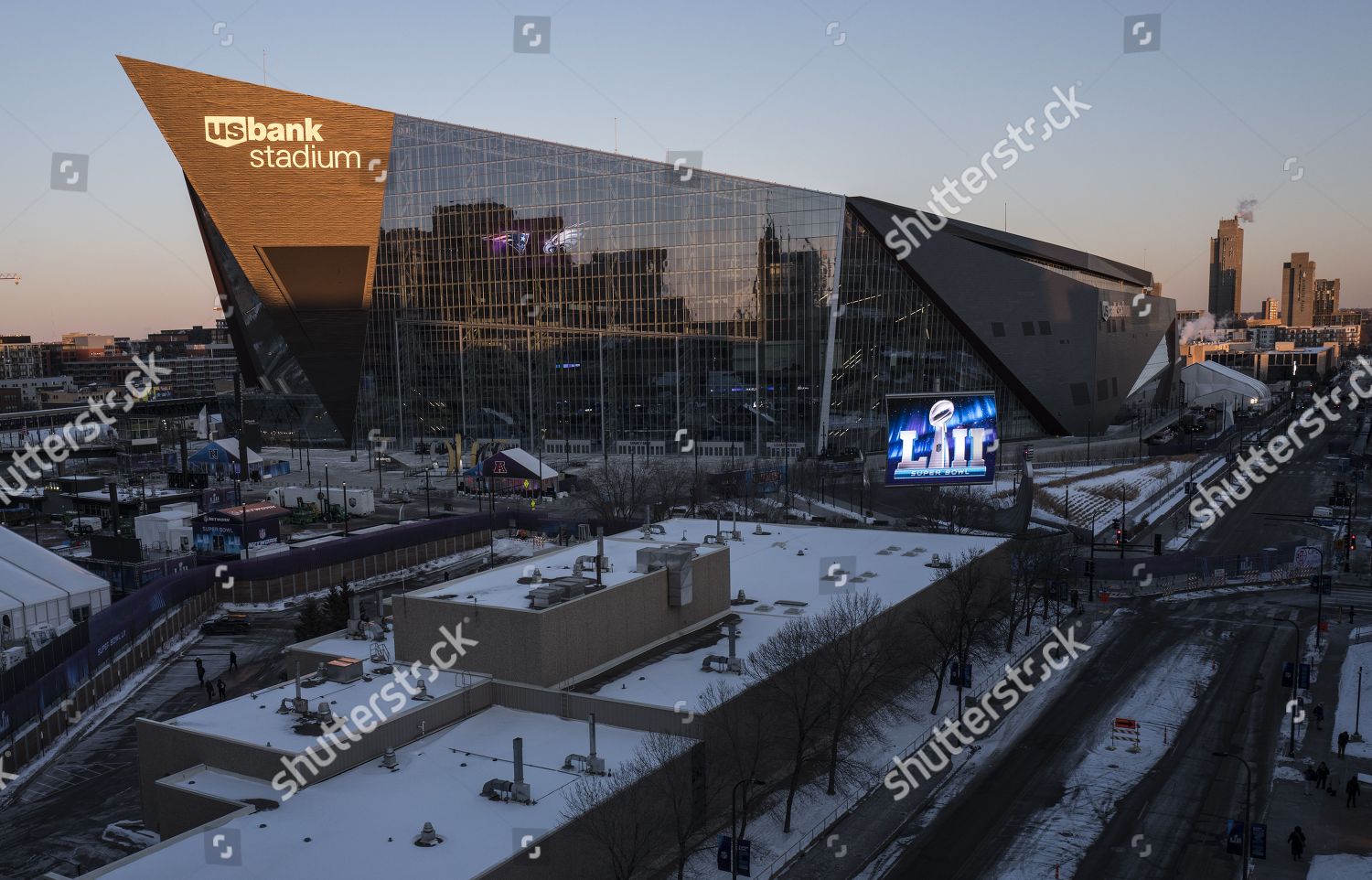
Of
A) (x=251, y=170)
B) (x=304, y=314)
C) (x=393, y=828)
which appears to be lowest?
(x=393, y=828)

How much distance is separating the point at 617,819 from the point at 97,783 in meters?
15.2

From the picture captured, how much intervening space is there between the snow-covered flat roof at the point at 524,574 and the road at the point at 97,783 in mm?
8383

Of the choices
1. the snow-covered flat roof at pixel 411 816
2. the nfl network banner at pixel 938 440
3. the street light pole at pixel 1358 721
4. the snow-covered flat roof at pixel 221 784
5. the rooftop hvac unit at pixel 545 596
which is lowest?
the street light pole at pixel 1358 721

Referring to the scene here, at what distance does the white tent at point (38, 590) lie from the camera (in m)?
34.4

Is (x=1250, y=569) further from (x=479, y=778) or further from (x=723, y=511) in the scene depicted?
(x=479, y=778)

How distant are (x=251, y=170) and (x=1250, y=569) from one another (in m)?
75.3

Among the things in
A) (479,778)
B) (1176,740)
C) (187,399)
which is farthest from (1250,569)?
(187,399)

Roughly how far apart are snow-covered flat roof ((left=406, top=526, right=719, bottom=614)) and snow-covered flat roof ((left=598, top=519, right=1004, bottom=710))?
273 cm

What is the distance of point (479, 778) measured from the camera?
69.7 ft

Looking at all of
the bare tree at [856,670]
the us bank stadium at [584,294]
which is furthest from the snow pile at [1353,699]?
the us bank stadium at [584,294]

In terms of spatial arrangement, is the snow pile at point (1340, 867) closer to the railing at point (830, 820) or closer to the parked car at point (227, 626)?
the railing at point (830, 820)

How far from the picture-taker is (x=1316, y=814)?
2448 centimetres

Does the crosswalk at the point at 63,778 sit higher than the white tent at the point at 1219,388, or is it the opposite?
the white tent at the point at 1219,388

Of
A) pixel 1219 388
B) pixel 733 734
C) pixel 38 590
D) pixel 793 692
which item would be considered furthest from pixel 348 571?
pixel 1219 388
